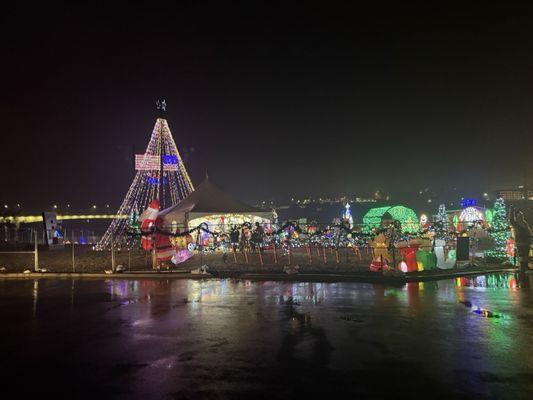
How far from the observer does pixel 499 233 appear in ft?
74.0

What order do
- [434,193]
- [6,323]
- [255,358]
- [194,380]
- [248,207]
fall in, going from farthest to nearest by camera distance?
[434,193] < [248,207] < [6,323] < [255,358] < [194,380]

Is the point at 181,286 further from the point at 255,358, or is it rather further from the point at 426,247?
the point at 426,247

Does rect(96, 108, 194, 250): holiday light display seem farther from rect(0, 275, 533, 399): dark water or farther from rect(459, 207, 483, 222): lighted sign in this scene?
rect(459, 207, 483, 222): lighted sign

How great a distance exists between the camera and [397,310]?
979 cm

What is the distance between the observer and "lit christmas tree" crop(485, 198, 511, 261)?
21031 millimetres

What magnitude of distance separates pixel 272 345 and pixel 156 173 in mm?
27234

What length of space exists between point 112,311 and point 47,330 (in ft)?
6.46

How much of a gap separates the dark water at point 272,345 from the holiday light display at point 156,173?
19499mm

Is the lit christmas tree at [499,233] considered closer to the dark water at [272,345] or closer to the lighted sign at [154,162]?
the dark water at [272,345]

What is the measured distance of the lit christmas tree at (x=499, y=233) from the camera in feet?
69.0

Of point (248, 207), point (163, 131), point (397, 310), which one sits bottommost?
point (397, 310)

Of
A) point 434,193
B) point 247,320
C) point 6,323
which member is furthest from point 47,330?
point 434,193

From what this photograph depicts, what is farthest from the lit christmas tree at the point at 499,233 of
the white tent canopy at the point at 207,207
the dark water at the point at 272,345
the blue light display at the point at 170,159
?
the blue light display at the point at 170,159

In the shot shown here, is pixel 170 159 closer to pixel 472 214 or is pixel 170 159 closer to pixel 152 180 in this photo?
pixel 152 180
